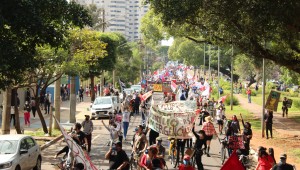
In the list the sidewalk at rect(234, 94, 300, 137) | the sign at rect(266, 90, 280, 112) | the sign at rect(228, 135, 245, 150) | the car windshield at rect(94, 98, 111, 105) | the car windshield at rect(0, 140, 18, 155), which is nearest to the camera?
the car windshield at rect(0, 140, 18, 155)

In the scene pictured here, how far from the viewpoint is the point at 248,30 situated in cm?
1927

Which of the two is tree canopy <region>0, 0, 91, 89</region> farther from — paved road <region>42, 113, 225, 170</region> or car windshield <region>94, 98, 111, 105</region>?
car windshield <region>94, 98, 111, 105</region>

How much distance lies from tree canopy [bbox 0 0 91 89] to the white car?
1667mm

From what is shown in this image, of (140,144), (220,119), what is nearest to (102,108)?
(220,119)

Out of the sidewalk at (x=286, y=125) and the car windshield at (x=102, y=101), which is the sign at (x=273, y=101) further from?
the car windshield at (x=102, y=101)

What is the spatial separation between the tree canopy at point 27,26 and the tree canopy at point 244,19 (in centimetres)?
479

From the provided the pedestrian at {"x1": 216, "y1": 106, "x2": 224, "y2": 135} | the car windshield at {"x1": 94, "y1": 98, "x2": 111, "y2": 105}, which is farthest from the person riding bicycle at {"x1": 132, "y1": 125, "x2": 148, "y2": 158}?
the car windshield at {"x1": 94, "y1": 98, "x2": 111, "y2": 105}

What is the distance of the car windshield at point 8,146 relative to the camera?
14188 millimetres

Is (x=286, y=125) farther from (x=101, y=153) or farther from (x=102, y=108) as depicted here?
(x=101, y=153)

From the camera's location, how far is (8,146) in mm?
14398

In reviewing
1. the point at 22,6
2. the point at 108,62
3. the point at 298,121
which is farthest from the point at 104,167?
the point at 108,62

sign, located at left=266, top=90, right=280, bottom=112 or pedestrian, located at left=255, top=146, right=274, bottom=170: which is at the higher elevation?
sign, located at left=266, top=90, right=280, bottom=112

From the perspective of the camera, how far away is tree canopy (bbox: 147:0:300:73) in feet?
57.3

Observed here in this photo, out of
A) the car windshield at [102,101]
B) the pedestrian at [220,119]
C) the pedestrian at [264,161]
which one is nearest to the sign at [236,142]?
the pedestrian at [264,161]
